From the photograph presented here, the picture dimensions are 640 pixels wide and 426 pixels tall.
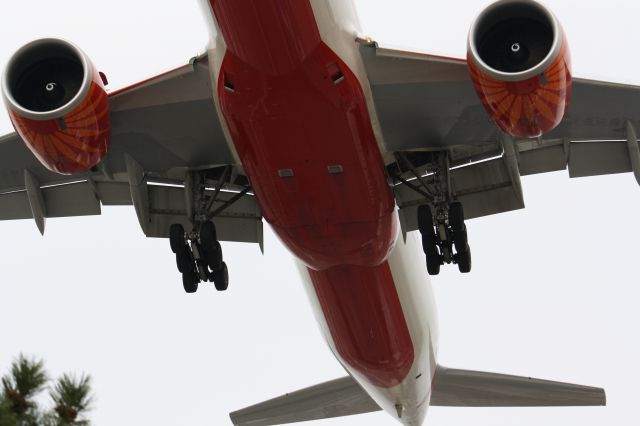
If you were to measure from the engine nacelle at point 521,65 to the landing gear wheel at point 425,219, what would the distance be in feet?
10.5

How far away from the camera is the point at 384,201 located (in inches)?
515

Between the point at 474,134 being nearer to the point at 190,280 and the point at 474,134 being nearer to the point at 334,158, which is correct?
the point at 334,158

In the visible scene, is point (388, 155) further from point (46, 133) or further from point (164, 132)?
point (46, 133)

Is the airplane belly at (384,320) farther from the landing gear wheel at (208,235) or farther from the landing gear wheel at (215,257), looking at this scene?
the landing gear wheel at (208,235)

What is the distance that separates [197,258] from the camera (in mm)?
15297

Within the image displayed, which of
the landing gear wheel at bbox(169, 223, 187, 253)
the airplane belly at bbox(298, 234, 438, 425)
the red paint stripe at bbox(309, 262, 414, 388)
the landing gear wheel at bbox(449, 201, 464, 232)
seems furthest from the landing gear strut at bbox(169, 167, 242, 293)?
the landing gear wheel at bbox(449, 201, 464, 232)

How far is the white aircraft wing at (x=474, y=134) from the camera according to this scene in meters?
12.6

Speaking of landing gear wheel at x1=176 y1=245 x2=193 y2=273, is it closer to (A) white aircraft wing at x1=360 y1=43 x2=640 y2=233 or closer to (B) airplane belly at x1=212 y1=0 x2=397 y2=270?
(B) airplane belly at x1=212 y1=0 x2=397 y2=270

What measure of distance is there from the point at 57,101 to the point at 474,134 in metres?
5.63

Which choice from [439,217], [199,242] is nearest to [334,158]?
[439,217]

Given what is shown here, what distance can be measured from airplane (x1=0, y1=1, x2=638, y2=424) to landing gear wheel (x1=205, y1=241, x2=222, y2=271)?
2 cm

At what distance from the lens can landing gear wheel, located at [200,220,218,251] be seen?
14867mm

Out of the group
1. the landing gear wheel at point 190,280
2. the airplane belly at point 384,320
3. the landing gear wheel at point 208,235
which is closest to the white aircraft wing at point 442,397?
the airplane belly at point 384,320

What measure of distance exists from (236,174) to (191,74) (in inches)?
105
